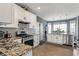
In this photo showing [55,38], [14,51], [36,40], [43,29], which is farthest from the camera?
[55,38]

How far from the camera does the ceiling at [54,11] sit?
6.49ft

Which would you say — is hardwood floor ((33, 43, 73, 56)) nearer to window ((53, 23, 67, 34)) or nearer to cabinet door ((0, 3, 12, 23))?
window ((53, 23, 67, 34))

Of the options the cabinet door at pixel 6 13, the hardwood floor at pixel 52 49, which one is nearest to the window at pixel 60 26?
the hardwood floor at pixel 52 49

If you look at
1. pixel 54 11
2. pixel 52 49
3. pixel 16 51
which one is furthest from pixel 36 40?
pixel 16 51

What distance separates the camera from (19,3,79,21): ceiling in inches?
77.9

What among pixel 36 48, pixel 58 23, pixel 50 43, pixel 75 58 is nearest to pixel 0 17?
pixel 75 58

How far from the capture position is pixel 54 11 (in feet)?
7.16

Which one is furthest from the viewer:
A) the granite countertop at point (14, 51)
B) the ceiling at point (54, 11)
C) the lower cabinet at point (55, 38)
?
the lower cabinet at point (55, 38)

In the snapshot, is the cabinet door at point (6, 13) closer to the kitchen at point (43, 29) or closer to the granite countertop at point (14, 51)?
the granite countertop at point (14, 51)

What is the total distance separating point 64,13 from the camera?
2.14 meters

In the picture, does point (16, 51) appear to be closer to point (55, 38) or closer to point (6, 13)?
point (6, 13)

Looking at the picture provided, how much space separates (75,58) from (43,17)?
1659mm

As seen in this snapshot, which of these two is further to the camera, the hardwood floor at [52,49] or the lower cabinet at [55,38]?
the lower cabinet at [55,38]

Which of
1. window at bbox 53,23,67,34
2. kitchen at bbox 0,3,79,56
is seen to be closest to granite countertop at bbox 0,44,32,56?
kitchen at bbox 0,3,79,56
